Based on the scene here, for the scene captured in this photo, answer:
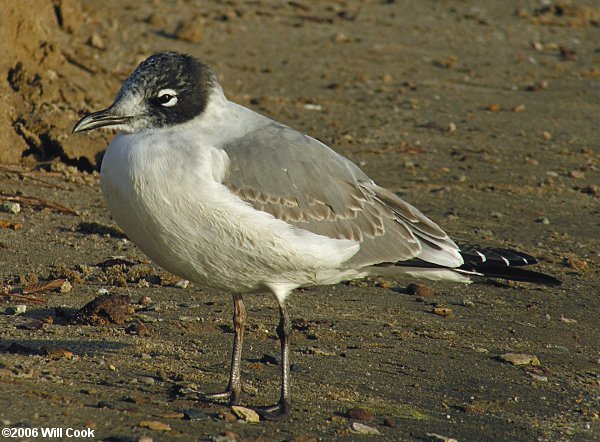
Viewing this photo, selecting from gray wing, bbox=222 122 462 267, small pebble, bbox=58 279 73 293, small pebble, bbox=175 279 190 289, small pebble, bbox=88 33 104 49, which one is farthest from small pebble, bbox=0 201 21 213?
small pebble, bbox=88 33 104 49

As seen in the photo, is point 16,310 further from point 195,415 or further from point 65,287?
point 195,415

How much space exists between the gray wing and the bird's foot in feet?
2.90

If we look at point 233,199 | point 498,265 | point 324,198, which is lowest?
point 498,265

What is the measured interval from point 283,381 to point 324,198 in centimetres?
102

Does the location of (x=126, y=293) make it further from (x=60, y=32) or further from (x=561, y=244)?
(x=60, y=32)

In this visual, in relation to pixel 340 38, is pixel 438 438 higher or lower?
lower

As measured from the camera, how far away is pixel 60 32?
11.6m

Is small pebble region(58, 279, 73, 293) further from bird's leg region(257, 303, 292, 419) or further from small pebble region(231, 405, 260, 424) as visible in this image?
small pebble region(231, 405, 260, 424)

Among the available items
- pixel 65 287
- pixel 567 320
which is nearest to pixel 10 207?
pixel 65 287

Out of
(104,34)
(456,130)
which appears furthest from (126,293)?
(104,34)

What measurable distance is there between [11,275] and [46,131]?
8.17 feet

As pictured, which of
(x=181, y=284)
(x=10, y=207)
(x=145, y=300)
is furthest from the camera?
(x=10, y=207)

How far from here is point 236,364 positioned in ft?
17.6

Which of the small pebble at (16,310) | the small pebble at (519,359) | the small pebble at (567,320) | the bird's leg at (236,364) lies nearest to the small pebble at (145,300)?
the small pebble at (16,310)
